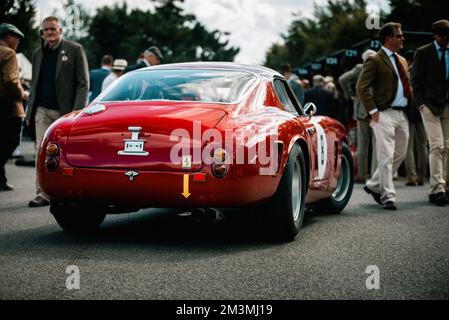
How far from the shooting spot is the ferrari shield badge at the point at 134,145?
5.12 metres

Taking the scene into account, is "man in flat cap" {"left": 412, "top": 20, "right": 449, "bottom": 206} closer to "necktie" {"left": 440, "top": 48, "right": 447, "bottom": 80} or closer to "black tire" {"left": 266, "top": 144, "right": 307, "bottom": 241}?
"necktie" {"left": 440, "top": 48, "right": 447, "bottom": 80}

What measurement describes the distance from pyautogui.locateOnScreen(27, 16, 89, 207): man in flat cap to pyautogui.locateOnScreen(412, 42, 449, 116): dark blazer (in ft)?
13.3

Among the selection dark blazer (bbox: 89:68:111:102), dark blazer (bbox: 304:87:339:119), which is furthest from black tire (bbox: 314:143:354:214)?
dark blazer (bbox: 89:68:111:102)

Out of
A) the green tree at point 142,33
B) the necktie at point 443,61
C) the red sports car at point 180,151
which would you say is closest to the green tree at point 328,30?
the green tree at point 142,33

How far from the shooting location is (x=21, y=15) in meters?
28.0

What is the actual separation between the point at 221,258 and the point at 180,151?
0.78 metres

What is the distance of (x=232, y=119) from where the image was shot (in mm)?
5305

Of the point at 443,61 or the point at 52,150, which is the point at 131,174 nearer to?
the point at 52,150

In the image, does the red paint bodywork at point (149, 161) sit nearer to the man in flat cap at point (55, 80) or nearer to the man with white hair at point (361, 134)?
the man in flat cap at point (55, 80)

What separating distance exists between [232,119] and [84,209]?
130cm
